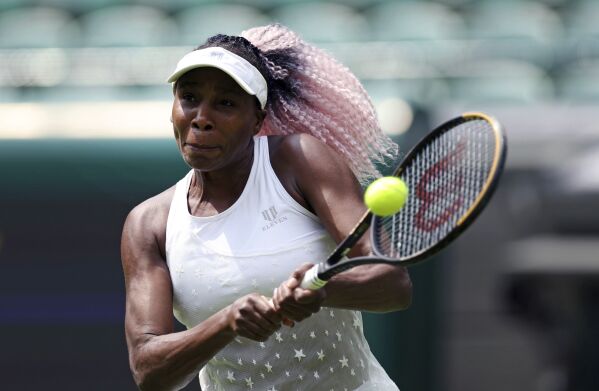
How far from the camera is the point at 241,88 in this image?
273 centimetres

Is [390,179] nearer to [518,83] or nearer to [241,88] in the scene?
[241,88]

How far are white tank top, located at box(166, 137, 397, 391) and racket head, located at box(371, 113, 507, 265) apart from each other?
25 cm

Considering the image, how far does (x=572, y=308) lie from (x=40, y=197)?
90.1 inches

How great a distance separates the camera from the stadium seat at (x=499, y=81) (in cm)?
609

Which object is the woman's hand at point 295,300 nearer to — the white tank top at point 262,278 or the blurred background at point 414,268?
the white tank top at point 262,278

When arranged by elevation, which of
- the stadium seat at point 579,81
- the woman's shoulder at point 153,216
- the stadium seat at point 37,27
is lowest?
the woman's shoulder at point 153,216

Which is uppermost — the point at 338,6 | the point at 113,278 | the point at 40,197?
the point at 338,6

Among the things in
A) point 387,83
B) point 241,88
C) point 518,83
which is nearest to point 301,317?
point 241,88

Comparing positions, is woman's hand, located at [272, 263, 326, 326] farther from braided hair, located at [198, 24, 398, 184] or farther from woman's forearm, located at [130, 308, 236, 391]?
braided hair, located at [198, 24, 398, 184]

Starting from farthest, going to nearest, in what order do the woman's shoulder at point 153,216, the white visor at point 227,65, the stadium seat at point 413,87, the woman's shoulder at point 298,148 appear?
the stadium seat at point 413,87, the woman's shoulder at point 153,216, the woman's shoulder at point 298,148, the white visor at point 227,65

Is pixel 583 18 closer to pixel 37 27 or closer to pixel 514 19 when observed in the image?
pixel 514 19

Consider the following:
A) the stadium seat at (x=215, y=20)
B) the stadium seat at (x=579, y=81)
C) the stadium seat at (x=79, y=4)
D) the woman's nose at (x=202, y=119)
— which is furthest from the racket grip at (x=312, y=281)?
the stadium seat at (x=79, y=4)

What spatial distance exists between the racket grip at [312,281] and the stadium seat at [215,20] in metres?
4.29

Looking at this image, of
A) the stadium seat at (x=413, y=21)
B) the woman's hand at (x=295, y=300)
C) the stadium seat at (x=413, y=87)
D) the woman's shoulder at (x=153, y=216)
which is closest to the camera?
the woman's hand at (x=295, y=300)
